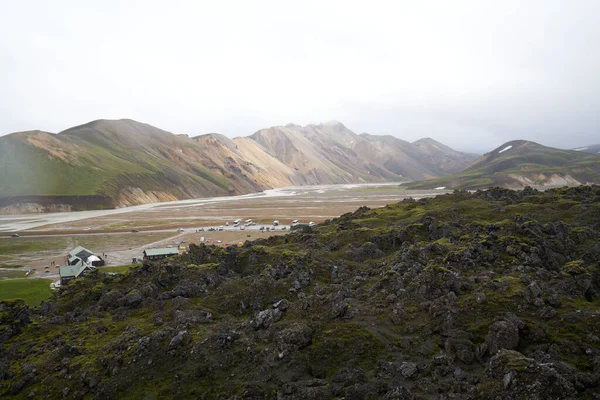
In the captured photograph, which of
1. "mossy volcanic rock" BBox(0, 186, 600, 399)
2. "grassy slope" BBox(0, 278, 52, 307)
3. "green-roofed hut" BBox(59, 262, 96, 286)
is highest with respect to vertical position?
"mossy volcanic rock" BBox(0, 186, 600, 399)

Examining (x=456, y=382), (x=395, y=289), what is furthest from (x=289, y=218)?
(x=456, y=382)

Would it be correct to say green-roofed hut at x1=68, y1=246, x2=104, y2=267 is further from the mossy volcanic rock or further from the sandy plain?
the mossy volcanic rock

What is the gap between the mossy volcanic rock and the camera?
1711 centimetres

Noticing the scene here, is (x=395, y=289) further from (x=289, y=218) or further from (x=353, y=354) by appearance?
(x=289, y=218)

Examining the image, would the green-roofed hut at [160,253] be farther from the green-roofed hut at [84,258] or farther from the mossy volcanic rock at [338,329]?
the mossy volcanic rock at [338,329]

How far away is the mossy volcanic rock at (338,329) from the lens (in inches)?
674

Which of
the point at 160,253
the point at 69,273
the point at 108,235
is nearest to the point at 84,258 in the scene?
the point at 69,273

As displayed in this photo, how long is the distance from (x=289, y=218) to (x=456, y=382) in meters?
121

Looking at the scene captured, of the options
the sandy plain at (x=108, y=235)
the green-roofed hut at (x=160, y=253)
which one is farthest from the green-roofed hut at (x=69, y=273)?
the sandy plain at (x=108, y=235)

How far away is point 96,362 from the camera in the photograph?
70.4 ft

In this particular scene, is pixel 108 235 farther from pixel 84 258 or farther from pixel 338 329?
pixel 338 329

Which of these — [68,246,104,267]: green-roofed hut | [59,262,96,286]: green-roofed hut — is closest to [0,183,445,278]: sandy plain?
[68,246,104,267]: green-roofed hut

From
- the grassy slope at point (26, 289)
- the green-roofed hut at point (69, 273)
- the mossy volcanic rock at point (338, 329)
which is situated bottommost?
the grassy slope at point (26, 289)

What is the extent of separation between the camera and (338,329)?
21.5 meters
